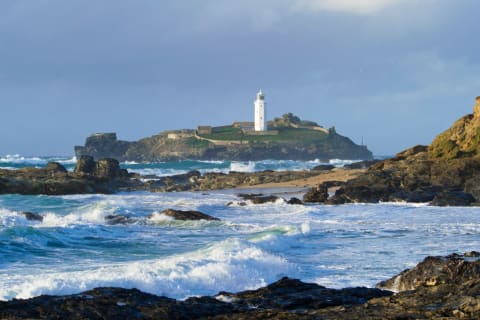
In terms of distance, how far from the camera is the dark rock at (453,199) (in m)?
24.0

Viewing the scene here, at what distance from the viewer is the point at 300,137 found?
458 ft

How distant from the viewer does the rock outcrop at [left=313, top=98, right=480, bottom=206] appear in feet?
83.5

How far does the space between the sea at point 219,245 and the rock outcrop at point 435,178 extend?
112 centimetres

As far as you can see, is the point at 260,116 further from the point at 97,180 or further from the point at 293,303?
the point at 293,303

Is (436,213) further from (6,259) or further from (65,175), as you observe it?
(65,175)

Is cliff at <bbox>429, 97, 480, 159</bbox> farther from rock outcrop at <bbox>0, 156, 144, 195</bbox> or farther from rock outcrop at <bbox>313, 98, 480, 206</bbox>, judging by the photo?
rock outcrop at <bbox>0, 156, 144, 195</bbox>

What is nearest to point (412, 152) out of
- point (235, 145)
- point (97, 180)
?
point (97, 180)

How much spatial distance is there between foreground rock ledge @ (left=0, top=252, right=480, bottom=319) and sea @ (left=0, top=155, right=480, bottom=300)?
2.11m

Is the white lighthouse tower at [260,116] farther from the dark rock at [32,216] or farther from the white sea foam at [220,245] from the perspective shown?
the dark rock at [32,216]

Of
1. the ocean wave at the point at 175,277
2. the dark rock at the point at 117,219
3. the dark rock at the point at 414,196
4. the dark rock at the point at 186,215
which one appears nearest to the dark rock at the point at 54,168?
the dark rock at the point at 117,219

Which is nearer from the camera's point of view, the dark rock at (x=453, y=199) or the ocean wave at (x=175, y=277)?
the ocean wave at (x=175, y=277)

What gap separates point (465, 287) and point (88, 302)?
12.2ft

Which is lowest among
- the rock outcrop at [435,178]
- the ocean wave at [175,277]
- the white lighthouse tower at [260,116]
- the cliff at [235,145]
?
the ocean wave at [175,277]

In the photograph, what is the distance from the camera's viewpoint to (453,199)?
2420 cm
